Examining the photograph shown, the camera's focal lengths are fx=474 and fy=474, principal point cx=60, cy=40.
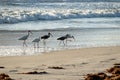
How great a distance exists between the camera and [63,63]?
1358 centimetres

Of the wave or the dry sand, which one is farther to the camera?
the wave

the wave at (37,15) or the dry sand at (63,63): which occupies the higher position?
the wave at (37,15)

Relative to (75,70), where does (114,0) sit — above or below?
above

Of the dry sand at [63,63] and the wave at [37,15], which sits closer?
the dry sand at [63,63]

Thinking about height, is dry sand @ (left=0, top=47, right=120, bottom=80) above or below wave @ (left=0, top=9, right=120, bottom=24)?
below

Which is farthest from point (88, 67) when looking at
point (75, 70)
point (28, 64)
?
point (28, 64)

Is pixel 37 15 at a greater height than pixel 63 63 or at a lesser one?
greater

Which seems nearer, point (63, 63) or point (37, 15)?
point (63, 63)

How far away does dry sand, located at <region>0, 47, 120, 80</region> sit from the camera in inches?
428

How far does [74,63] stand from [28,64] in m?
1.31

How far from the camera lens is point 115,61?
539 inches

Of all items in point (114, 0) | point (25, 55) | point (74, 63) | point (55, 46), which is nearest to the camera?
point (74, 63)

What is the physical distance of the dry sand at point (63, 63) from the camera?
428 inches

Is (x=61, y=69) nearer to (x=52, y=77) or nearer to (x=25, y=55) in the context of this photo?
(x=52, y=77)
